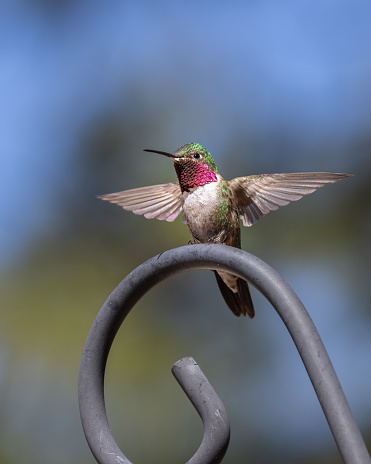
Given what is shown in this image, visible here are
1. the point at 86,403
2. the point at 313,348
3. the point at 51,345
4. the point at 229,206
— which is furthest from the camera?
the point at 51,345

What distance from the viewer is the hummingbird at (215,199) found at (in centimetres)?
191

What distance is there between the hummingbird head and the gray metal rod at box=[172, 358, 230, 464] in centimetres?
78

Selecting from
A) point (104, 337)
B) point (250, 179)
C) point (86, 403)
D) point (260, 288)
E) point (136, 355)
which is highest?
point (250, 179)

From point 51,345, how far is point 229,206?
4.41 m

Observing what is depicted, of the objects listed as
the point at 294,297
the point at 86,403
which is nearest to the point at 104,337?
the point at 86,403

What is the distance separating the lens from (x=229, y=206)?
1.98 meters

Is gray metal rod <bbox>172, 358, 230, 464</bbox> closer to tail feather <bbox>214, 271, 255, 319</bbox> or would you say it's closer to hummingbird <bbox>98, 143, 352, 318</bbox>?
hummingbird <bbox>98, 143, 352, 318</bbox>

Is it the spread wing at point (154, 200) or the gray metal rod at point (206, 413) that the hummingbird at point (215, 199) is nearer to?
the spread wing at point (154, 200)

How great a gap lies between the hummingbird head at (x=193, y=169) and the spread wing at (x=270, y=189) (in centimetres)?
16

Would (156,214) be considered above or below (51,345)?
above

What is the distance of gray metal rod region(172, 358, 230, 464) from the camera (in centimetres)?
123

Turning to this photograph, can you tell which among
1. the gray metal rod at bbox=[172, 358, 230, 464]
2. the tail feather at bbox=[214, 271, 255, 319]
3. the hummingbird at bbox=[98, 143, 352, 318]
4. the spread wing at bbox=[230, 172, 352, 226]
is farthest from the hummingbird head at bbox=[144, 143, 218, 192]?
the gray metal rod at bbox=[172, 358, 230, 464]

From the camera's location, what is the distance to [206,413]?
1.26m

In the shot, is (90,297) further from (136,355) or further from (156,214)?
A: (156,214)
